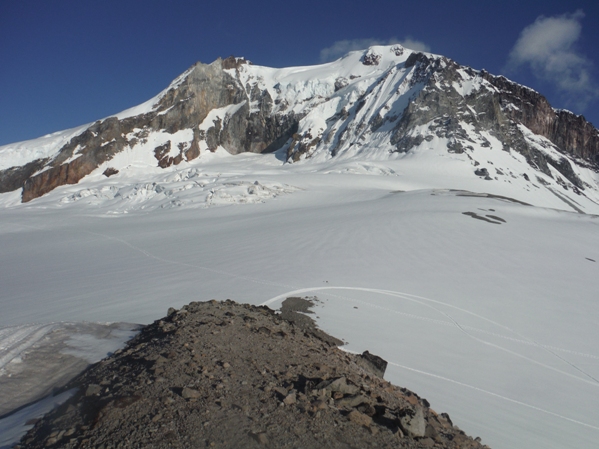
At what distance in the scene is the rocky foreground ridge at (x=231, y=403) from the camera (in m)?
3.30

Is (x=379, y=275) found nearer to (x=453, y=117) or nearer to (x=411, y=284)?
(x=411, y=284)

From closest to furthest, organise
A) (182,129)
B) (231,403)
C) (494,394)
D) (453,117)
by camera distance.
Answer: (231,403)
(494,394)
(453,117)
(182,129)

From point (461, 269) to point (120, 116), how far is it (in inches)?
3046

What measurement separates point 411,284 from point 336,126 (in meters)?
70.0

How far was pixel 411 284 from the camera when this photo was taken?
459 inches

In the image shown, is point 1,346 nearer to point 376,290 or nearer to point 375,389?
point 375,389

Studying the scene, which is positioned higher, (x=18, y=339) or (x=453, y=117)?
(x=453, y=117)

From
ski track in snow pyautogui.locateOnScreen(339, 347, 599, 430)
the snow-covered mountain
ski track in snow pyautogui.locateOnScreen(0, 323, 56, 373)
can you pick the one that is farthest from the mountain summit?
ski track in snow pyautogui.locateOnScreen(0, 323, 56, 373)

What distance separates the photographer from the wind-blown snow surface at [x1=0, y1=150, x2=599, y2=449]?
20.6 feet

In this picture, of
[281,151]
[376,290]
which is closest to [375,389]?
[376,290]

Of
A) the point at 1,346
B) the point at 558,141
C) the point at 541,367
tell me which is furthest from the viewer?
the point at 558,141

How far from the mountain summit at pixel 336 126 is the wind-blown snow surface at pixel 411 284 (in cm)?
4077

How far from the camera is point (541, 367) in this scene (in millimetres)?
7316

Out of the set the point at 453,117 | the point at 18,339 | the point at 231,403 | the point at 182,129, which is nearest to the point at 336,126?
the point at 453,117
